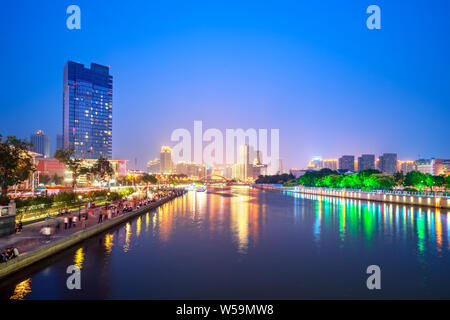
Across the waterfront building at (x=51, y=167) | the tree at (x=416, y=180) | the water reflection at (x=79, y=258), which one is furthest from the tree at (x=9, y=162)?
the tree at (x=416, y=180)

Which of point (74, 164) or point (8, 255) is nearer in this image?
point (8, 255)

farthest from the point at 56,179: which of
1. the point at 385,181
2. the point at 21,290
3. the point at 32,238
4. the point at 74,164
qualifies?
the point at 21,290

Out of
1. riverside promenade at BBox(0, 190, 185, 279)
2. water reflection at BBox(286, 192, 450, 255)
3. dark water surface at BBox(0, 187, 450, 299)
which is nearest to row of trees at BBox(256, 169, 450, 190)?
water reflection at BBox(286, 192, 450, 255)

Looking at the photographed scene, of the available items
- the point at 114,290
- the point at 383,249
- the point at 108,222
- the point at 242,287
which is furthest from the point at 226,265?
the point at 108,222

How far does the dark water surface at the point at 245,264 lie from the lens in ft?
58.0

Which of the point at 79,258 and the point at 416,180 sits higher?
the point at 416,180

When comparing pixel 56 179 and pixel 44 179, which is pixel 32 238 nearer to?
pixel 56 179

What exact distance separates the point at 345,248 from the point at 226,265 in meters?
12.6

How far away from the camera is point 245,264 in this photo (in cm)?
2355

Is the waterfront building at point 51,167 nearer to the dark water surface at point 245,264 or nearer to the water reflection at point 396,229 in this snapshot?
the dark water surface at point 245,264

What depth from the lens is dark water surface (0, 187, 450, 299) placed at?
17.7 meters

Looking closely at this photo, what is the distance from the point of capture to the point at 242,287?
18469 millimetres

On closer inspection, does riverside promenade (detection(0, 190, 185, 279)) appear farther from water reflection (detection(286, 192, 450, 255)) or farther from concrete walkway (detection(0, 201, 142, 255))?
water reflection (detection(286, 192, 450, 255))

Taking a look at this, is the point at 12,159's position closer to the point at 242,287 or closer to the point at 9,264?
the point at 9,264
